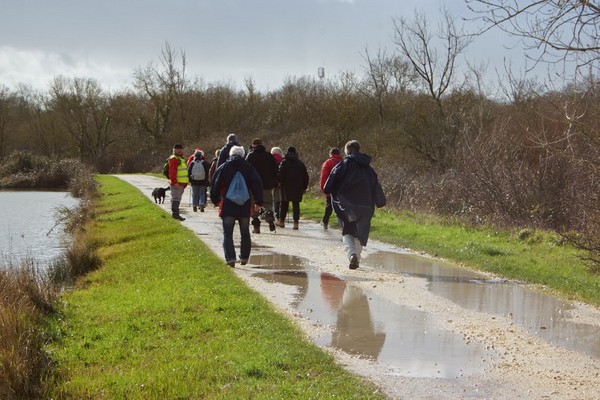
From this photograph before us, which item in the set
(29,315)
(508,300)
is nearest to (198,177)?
(29,315)

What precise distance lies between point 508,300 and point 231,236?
188 inches

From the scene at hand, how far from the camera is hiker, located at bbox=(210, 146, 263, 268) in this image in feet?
38.7

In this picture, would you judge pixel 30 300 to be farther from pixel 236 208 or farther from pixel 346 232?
pixel 346 232

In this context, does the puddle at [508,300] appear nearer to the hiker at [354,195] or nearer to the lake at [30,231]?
the hiker at [354,195]

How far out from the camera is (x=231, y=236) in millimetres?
12023

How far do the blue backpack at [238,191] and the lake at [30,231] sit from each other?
4.48 meters

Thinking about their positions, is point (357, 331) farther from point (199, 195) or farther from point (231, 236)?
point (199, 195)

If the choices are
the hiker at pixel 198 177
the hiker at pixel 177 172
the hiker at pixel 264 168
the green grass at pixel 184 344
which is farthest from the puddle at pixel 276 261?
the hiker at pixel 198 177

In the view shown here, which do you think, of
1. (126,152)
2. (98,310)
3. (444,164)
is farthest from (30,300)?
(126,152)

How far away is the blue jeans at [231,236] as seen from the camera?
11898 millimetres

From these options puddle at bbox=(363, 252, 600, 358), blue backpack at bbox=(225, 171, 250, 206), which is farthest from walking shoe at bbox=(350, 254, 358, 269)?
blue backpack at bbox=(225, 171, 250, 206)

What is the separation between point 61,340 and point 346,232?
5.06 metres

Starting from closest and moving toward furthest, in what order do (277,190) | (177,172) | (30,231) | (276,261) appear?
(276,261)
(277,190)
(177,172)
(30,231)

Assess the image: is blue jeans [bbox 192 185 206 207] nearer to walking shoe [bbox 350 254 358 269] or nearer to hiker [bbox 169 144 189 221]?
hiker [bbox 169 144 189 221]
